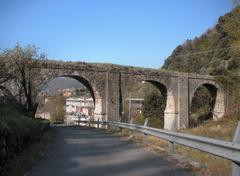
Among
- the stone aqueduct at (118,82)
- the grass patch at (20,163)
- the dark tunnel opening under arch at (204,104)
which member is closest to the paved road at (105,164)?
the grass patch at (20,163)

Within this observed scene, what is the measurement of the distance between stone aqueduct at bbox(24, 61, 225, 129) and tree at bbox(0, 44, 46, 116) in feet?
5.05

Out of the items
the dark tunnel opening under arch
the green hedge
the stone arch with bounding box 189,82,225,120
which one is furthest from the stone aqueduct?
the green hedge

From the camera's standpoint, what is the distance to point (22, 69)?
2734 cm

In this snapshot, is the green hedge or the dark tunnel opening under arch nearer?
the green hedge

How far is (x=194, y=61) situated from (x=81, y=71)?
51615 mm

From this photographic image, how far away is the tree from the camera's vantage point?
24898 mm

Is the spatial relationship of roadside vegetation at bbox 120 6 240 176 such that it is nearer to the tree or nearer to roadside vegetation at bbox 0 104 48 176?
roadside vegetation at bbox 0 104 48 176

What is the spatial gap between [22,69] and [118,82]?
11959 millimetres

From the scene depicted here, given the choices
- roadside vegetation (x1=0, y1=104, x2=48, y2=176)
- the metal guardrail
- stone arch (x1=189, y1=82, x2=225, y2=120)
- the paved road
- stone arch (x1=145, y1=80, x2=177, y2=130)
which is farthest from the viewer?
stone arch (x1=189, y1=82, x2=225, y2=120)

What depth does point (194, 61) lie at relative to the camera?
8331 cm

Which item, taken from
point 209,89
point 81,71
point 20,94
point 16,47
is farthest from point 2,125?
point 209,89

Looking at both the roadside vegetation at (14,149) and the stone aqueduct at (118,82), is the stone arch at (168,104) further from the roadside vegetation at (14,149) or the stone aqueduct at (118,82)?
the roadside vegetation at (14,149)

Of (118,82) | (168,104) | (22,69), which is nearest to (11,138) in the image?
(22,69)

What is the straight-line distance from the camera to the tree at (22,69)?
81.7 feet
